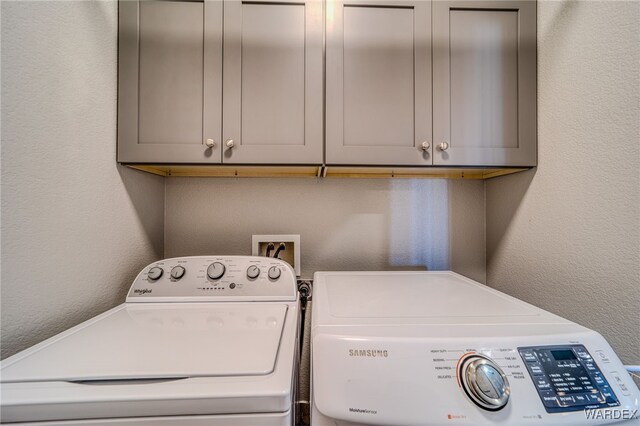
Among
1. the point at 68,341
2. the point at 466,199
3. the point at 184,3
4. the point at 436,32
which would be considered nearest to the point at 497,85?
the point at 436,32

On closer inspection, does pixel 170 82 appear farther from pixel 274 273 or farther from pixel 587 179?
pixel 587 179

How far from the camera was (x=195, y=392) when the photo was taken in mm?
433

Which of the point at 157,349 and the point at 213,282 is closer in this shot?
the point at 157,349

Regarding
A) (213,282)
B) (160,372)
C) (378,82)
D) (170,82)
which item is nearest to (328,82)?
(378,82)

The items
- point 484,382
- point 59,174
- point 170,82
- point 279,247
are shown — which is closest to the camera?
point 484,382

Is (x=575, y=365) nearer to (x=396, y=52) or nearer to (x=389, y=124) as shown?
(x=389, y=124)

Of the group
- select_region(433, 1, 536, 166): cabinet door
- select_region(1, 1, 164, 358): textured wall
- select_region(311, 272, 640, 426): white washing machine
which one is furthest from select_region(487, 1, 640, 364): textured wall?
select_region(1, 1, 164, 358): textured wall

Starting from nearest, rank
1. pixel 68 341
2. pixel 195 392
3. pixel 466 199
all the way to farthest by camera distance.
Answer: pixel 195 392 → pixel 68 341 → pixel 466 199

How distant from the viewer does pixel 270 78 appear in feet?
2.94

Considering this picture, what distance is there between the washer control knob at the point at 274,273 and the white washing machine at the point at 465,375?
377 mm

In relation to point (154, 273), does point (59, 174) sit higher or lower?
higher

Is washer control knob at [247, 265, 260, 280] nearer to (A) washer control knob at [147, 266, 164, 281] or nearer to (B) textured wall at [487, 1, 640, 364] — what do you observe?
(A) washer control knob at [147, 266, 164, 281]

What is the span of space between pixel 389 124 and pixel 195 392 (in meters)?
0.94

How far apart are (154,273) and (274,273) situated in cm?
44
